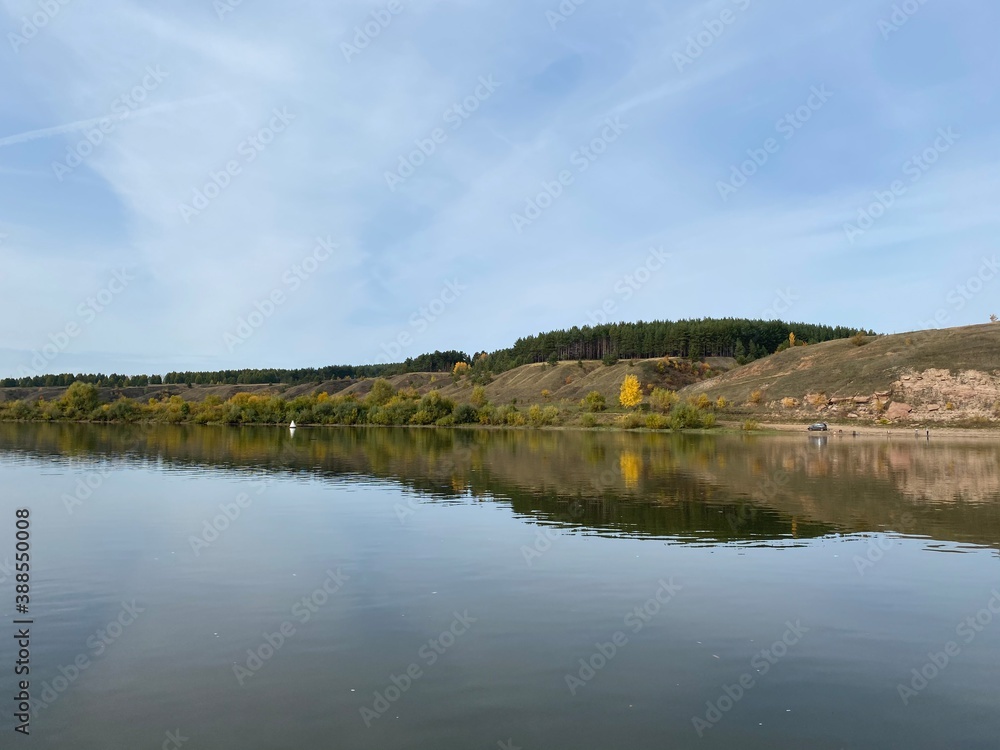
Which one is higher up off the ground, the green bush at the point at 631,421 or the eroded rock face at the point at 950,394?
the eroded rock face at the point at 950,394

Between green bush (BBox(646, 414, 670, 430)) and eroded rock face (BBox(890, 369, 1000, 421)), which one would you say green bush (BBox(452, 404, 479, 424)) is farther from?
eroded rock face (BBox(890, 369, 1000, 421))

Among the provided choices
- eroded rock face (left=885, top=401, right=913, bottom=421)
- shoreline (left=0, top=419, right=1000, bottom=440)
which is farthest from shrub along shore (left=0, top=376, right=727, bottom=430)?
eroded rock face (left=885, top=401, right=913, bottom=421)

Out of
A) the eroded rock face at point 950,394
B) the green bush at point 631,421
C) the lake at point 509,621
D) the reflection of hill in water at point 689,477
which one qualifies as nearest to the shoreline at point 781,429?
the green bush at point 631,421

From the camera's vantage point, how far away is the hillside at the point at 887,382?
128m

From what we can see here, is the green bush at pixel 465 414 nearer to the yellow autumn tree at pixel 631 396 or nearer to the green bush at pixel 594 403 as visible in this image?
the green bush at pixel 594 403

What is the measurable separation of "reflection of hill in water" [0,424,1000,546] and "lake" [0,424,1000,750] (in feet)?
1.63

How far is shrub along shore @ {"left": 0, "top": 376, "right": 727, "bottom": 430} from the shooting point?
148 m

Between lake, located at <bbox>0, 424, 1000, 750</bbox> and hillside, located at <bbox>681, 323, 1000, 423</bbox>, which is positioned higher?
hillside, located at <bbox>681, 323, 1000, 423</bbox>

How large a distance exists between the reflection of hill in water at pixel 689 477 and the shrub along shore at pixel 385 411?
158 ft

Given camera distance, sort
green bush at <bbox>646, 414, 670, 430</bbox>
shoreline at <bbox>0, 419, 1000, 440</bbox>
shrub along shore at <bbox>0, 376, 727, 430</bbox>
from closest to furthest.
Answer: shoreline at <bbox>0, 419, 1000, 440</bbox> < green bush at <bbox>646, 414, 670, 430</bbox> < shrub along shore at <bbox>0, 376, 727, 430</bbox>

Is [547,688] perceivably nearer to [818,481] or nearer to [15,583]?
[15,583]

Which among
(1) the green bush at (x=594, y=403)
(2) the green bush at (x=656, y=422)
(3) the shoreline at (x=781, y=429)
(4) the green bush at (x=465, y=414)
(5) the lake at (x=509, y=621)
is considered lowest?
(5) the lake at (x=509, y=621)

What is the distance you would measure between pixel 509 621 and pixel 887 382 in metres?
144

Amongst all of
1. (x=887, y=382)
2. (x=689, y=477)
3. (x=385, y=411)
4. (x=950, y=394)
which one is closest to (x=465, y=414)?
(x=385, y=411)
